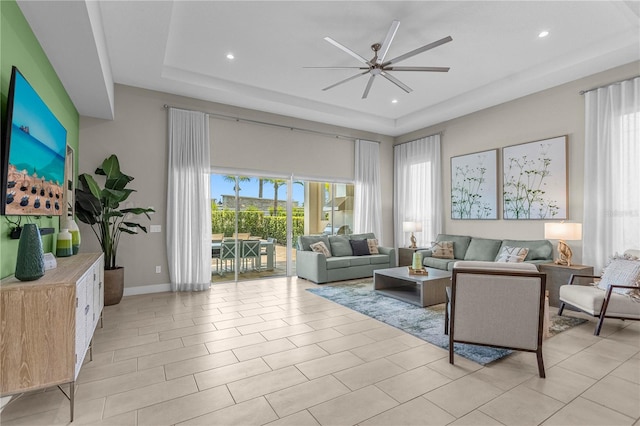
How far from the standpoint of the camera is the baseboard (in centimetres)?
518

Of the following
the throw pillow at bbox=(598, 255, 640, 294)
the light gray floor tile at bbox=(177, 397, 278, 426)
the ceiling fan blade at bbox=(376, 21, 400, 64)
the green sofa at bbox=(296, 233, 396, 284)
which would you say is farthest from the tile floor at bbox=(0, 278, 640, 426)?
the ceiling fan blade at bbox=(376, 21, 400, 64)

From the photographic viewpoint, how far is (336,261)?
6230mm

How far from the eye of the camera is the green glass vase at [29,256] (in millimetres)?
1986

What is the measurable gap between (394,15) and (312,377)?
382 centimetres

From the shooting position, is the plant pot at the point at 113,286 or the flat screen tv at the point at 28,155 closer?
the flat screen tv at the point at 28,155

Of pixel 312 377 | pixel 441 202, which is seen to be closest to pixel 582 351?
pixel 312 377

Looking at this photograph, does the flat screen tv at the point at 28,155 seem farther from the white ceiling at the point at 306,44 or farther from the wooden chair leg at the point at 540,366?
the wooden chair leg at the point at 540,366

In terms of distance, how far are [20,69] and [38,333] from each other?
2039mm

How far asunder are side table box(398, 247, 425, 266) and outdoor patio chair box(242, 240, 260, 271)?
3.26 meters

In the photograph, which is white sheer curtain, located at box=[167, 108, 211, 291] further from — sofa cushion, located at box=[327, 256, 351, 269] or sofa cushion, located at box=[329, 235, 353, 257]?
sofa cushion, located at box=[329, 235, 353, 257]

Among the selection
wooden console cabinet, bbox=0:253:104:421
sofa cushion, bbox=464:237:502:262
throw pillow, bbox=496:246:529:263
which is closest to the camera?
wooden console cabinet, bbox=0:253:104:421

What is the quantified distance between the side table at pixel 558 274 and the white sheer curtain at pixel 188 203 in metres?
5.45

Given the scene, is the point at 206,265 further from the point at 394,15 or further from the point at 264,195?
the point at 394,15

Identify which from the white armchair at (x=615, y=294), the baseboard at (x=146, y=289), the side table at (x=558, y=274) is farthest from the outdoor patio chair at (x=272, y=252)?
the white armchair at (x=615, y=294)
